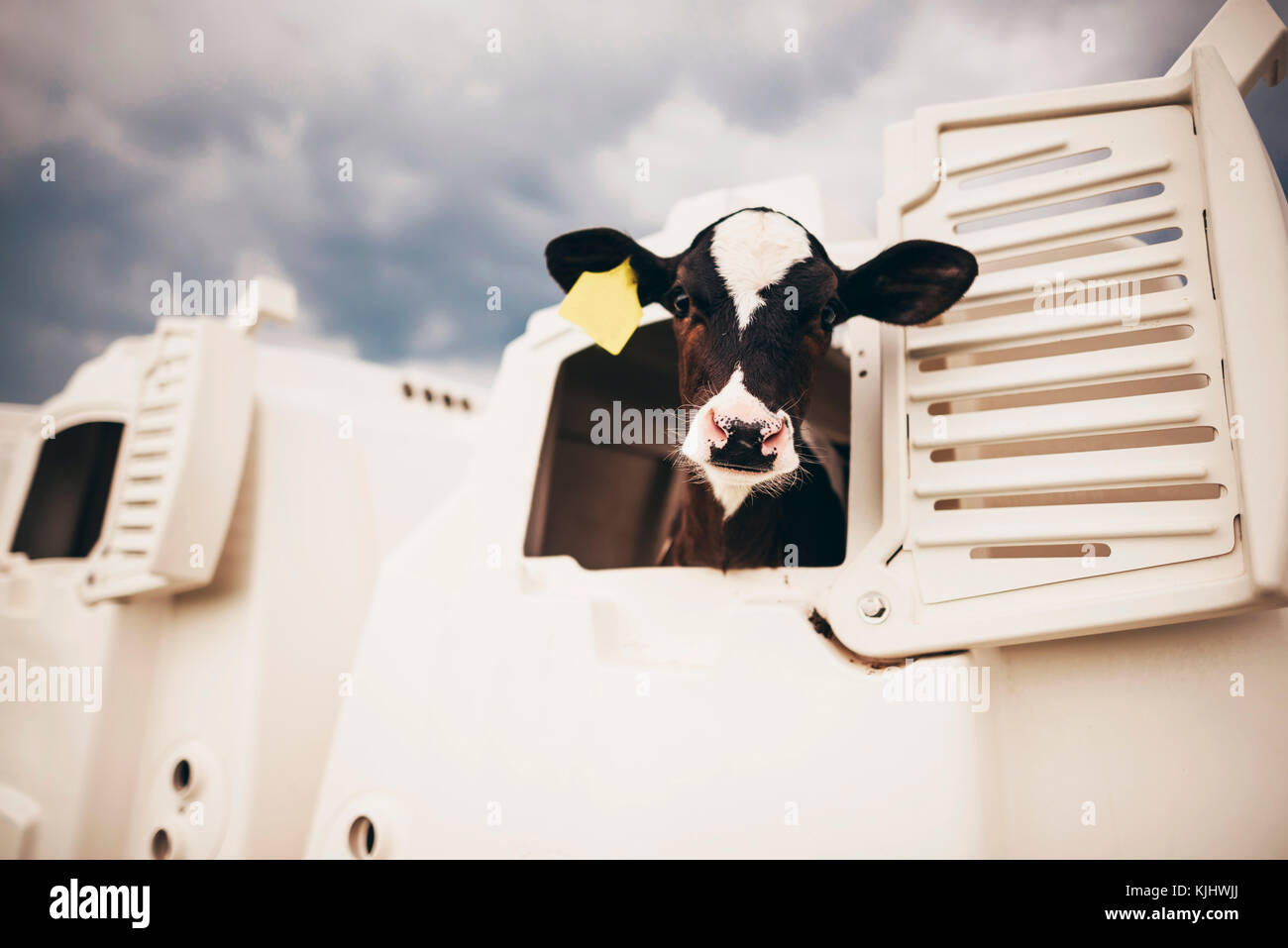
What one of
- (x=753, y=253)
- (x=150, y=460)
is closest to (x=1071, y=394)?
(x=753, y=253)

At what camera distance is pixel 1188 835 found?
1072 mm

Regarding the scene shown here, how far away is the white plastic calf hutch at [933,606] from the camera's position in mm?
1064

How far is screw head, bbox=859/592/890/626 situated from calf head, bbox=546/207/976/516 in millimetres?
261

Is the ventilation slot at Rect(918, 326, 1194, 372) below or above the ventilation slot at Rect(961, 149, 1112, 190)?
below

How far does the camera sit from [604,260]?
5.36ft

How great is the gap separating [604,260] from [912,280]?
68 centimetres

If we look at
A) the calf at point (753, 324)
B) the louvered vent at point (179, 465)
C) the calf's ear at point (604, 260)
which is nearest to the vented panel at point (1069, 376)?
the calf at point (753, 324)

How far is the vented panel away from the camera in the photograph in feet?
3.51

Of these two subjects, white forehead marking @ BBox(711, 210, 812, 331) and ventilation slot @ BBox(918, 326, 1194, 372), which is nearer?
ventilation slot @ BBox(918, 326, 1194, 372)
